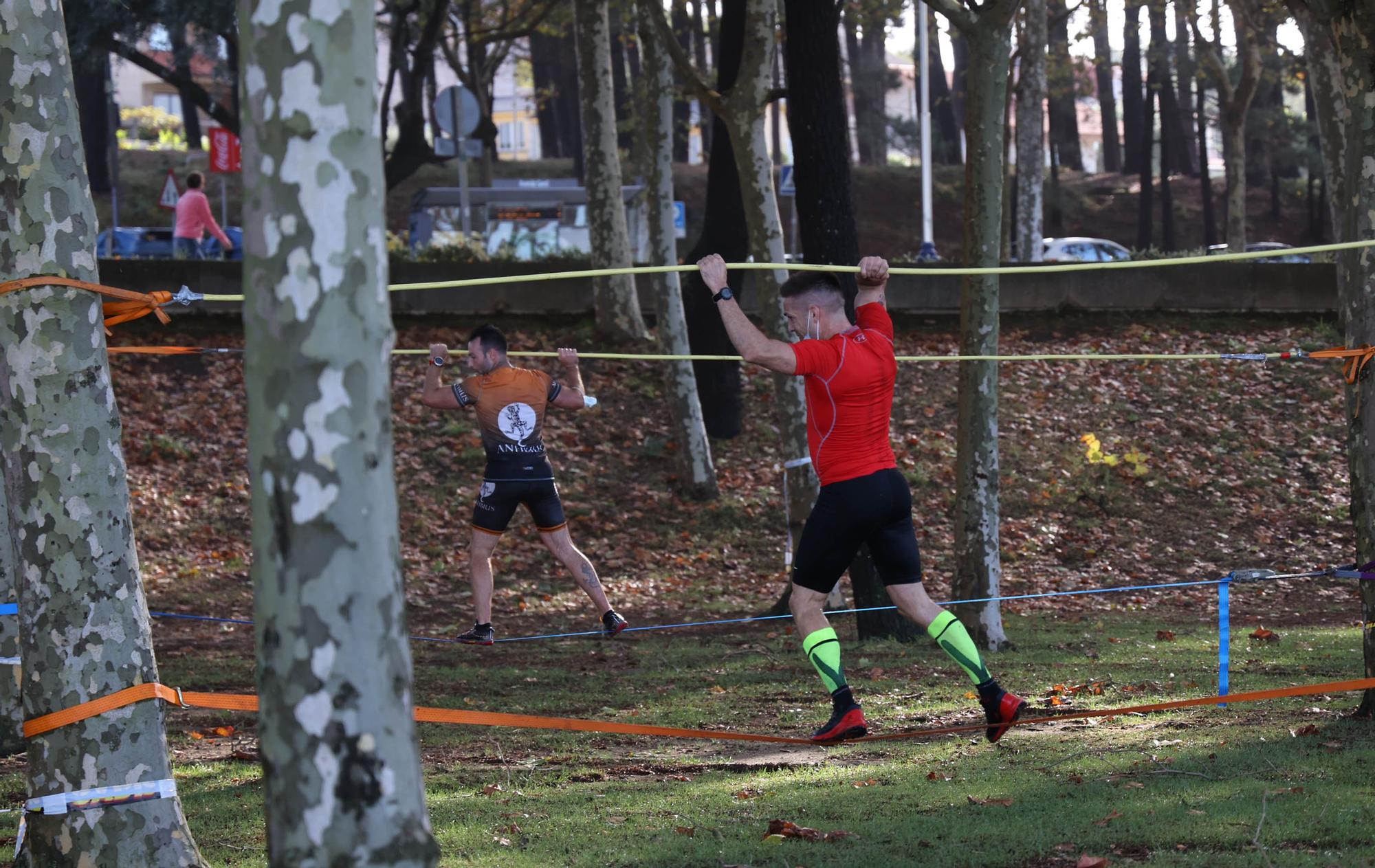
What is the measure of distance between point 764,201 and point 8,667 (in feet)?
22.5

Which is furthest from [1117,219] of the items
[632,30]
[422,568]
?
[422,568]

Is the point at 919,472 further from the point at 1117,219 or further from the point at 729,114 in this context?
the point at 1117,219

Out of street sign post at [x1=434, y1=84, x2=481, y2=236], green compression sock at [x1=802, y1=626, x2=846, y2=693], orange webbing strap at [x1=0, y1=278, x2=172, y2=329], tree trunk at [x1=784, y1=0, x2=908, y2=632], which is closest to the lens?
orange webbing strap at [x1=0, y1=278, x2=172, y2=329]

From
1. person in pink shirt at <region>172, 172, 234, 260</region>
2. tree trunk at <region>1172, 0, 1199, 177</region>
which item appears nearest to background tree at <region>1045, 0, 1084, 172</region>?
tree trunk at <region>1172, 0, 1199, 177</region>

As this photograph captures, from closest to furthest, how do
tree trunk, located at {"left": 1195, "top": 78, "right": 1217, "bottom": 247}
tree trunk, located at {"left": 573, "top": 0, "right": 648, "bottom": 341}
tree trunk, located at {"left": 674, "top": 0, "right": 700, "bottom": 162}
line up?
tree trunk, located at {"left": 573, "top": 0, "right": 648, "bottom": 341} → tree trunk, located at {"left": 674, "top": 0, "right": 700, "bottom": 162} → tree trunk, located at {"left": 1195, "top": 78, "right": 1217, "bottom": 247}

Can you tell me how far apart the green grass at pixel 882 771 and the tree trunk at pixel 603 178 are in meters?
8.46

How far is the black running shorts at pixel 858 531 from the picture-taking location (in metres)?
6.25

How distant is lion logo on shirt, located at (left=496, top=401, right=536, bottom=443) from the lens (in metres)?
8.70

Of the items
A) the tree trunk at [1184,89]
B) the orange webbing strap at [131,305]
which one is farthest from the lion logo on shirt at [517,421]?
the tree trunk at [1184,89]

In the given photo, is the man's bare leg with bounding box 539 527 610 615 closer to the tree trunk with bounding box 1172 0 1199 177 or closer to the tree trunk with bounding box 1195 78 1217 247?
the tree trunk with bounding box 1172 0 1199 177

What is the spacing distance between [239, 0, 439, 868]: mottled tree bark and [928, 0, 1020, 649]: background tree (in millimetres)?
7641

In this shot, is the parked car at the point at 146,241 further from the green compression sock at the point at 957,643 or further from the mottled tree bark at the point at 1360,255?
the green compression sock at the point at 957,643

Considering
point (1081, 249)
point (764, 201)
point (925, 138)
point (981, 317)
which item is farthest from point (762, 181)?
point (1081, 249)

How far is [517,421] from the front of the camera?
8.73 m
